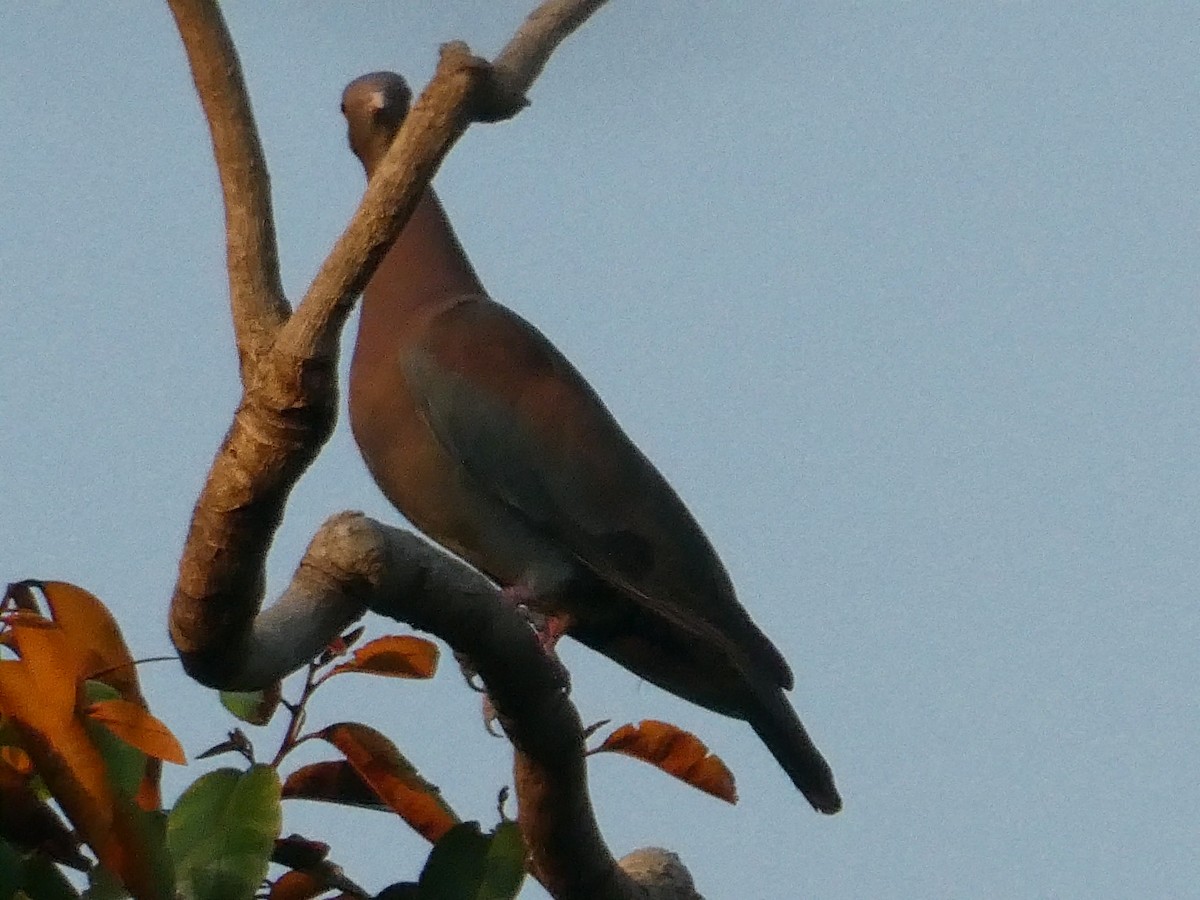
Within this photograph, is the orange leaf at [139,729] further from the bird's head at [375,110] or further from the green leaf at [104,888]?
the bird's head at [375,110]

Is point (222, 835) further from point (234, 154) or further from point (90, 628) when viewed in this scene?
point (234, 154)

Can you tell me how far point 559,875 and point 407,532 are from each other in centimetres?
89

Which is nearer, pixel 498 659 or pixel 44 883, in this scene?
pixel 44 883

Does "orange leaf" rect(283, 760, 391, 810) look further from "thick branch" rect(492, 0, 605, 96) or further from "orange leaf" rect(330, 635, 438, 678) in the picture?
"thick branch" rect(492, 0, 605, 96)

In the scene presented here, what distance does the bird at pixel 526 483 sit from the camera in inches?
148

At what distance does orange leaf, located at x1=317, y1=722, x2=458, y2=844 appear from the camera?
2207 mm

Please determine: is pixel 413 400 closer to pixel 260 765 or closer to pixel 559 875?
pixel 559 875

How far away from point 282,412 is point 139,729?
323mm

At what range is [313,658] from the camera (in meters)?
2.18

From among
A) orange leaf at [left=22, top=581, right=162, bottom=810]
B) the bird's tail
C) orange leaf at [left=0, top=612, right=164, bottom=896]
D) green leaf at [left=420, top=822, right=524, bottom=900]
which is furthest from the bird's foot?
orange leaf at [left=0, top=612, right=164, bottom=896]

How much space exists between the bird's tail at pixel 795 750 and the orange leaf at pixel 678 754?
95 cm

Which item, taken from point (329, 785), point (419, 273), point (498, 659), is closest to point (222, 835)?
point (329, 785)

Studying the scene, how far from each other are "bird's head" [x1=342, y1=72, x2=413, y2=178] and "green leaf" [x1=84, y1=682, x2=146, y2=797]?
211 centimetres

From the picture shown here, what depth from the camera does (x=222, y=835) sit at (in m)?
1.88
